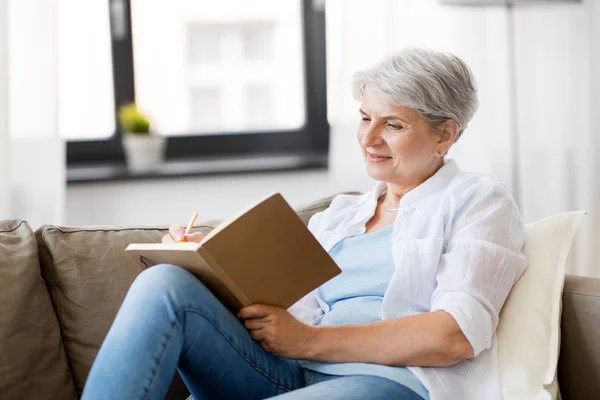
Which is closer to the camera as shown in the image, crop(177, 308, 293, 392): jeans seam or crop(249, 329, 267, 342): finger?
crop(177, 308, 293, 392): jeans seam

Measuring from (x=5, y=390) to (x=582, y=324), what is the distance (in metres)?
1.16

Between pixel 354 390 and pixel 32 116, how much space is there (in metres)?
1.60

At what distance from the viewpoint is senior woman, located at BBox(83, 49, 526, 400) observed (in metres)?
1.33

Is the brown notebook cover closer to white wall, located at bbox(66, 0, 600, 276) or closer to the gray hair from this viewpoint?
the gray hair

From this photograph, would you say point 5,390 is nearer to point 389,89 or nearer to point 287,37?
point 389,89

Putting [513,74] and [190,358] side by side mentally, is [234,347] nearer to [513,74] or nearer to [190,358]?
[190,358]

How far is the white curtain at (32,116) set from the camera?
249 cm

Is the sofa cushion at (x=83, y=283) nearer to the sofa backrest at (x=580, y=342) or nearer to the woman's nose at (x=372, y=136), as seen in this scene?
the woman's nose at (x=372, y=136)

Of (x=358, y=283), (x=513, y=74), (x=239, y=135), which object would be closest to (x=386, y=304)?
(x=358, y=283)

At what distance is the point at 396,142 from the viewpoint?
1.65m

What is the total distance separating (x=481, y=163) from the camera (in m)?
2.70

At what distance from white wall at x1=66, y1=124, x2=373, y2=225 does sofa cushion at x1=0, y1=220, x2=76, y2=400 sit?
1.00m

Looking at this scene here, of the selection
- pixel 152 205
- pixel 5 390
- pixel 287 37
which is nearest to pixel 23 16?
pixel 152 205

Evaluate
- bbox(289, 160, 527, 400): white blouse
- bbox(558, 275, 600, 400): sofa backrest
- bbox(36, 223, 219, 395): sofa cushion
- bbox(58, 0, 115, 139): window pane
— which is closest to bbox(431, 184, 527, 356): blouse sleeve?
bbox(289, 160, 527, 400): white blouse
